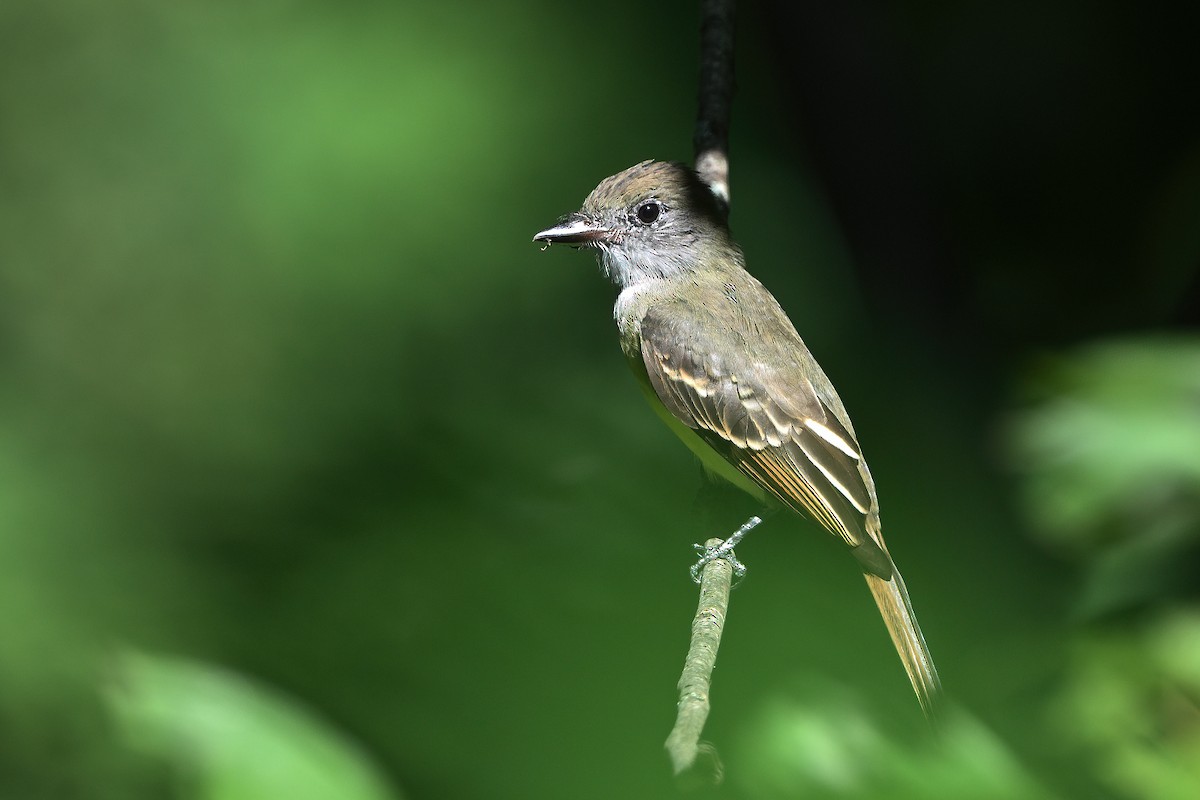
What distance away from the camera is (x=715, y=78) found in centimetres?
308

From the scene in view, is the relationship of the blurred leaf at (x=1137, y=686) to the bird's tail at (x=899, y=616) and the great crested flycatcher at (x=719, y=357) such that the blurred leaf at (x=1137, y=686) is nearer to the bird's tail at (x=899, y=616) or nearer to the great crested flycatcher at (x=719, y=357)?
the bird's tail at (x=899, y=616)

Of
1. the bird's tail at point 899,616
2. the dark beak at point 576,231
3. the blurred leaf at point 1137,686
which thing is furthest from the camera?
the dark beak at point 576,231

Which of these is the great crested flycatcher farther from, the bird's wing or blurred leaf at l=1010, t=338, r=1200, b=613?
blurred leaf at l=1010, t=338, r=1200, b=613

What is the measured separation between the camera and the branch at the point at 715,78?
3.09m

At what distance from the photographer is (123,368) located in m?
4.08

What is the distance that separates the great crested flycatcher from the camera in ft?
9.85

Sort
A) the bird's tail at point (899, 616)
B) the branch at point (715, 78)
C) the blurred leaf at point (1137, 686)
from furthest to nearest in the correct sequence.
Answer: the branch at point (715, 78) < the bird's tail at point (899, 616) < the blurred leaf at point (1137, 686)

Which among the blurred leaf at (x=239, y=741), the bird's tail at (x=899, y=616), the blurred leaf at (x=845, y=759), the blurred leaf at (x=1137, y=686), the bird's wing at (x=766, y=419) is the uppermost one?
the bird's wing at (x=766, y=419)

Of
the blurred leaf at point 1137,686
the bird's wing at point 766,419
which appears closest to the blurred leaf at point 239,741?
the blurred leaf at point 1137,686

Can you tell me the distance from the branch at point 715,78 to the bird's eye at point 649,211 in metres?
0.27

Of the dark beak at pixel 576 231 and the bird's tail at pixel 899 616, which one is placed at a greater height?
the dark beak at pixel 576 231

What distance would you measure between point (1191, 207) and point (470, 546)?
13.2 feet

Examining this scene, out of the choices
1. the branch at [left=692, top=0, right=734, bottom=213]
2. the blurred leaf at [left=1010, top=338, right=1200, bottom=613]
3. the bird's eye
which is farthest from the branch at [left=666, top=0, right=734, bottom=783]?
the blurred leaf at [left=1010, top=338, right=1200, bottom=613]

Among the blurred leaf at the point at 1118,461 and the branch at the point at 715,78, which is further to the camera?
the branch at the point at 715,78
